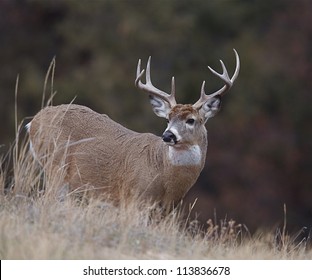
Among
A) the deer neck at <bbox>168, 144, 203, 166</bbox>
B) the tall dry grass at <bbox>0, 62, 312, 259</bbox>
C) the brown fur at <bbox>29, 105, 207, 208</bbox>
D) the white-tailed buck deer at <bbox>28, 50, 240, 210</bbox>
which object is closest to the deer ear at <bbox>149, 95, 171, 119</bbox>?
the white-tailed buck deer at <bbox>28, 50, 240, 210</bbox>

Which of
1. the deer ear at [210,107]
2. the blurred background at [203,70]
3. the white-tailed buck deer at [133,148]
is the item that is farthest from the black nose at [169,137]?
the blurred background at [203,70]

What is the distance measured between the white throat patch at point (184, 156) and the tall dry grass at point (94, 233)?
28.9 inches

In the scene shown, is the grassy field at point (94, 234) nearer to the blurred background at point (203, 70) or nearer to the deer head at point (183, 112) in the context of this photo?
the deer head at point (183, 112)

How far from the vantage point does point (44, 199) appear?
9898 millimetres

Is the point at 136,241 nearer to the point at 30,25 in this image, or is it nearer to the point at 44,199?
the point at 44,199

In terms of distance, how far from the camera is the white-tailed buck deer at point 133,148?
37.4 feet

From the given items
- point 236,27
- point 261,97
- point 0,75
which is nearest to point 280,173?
point 261,97

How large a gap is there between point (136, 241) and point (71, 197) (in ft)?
6.28

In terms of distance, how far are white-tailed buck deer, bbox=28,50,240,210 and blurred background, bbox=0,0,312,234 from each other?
1615 centimetres

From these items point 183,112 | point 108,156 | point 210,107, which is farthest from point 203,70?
point 183,112

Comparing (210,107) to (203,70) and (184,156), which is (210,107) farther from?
(203,70)

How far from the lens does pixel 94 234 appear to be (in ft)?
29.7

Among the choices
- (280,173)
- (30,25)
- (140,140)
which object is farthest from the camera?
(30,25)

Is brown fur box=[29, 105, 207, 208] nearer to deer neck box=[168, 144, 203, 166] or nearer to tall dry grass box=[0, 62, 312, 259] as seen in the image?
deer neck box=[168, 144, 203, 166]
